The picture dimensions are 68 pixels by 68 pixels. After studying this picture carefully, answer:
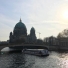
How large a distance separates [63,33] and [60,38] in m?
4.06

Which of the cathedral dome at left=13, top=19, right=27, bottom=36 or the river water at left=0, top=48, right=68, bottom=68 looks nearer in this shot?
the river water at left=0, top=48, right=68, bottom=68

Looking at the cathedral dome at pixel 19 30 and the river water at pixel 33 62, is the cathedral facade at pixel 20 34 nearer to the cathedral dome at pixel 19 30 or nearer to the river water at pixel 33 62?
the cathedral dome at pixel 19 30

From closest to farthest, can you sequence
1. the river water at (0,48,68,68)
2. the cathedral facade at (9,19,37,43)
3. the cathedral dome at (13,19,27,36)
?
the river water at (0,48,68,68)
the cathedral facade at (9,19,37,43)
the cathedral dome at (13,19,27,36)

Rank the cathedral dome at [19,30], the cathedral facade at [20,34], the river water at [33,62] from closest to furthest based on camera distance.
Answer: the river water at [33,62]
the cathedral facade at [20,34]
the cathedral dome at [19,30]

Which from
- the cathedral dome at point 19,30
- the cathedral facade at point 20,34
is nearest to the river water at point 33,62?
the cathedral facade at point 20,34

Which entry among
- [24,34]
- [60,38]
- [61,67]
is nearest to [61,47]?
[60,38]

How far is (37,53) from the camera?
290 ft

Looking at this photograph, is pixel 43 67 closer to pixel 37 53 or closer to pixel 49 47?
pixel 37 53

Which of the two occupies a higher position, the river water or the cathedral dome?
the cathedral dome

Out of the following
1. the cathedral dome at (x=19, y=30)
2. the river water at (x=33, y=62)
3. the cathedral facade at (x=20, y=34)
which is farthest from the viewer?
the cathedral dome at (x=19, y=30)

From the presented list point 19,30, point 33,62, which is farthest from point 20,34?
point 33,62

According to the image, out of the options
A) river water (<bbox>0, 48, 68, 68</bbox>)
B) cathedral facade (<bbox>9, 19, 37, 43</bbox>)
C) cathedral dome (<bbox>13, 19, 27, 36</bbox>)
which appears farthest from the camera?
cathedral dome (<bbox>13, 19, 27, 36</bbox>)

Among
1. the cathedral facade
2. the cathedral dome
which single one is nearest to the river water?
the cathedral facade

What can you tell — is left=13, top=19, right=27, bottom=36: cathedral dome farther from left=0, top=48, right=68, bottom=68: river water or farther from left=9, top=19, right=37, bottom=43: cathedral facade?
Result: left=0, top=48, right=68, bottom=68: river water
